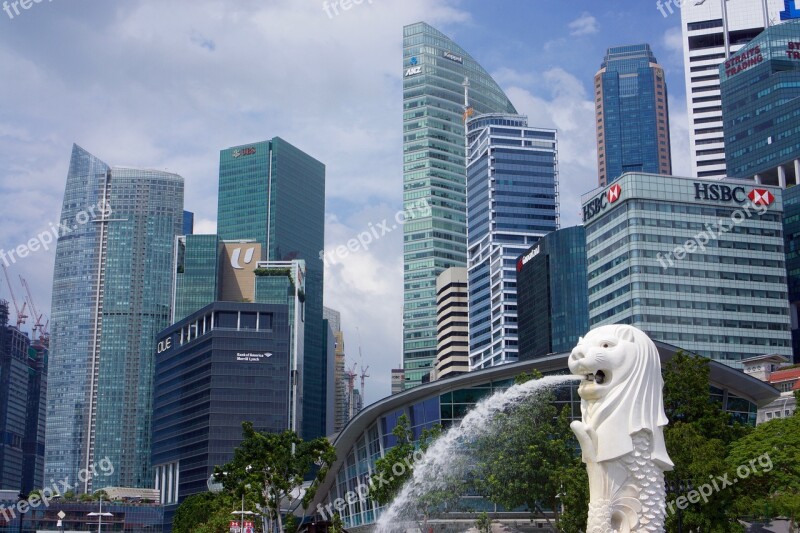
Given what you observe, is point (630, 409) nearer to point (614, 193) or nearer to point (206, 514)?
point (206, 514)

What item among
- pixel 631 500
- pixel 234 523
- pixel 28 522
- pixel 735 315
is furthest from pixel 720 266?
pixel 28 522

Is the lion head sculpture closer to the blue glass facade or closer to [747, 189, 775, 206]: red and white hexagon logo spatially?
[747, 189, 775, 206]: red and white hexagon logo

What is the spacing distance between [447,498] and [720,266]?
89778 mm

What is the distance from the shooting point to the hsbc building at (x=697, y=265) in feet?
411

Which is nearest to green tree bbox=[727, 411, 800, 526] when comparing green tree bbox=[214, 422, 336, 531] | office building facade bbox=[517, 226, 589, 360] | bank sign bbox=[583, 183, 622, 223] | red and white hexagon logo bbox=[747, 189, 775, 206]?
green tree bbox=[214, 422, 336, 531]

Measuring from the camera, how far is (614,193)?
12950 cm

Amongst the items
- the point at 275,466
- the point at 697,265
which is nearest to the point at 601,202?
the point at 697,265

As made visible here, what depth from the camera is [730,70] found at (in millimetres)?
163125

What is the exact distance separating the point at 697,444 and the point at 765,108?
123 metres

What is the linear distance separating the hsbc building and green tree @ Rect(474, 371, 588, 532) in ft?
259

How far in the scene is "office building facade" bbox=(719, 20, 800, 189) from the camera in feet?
495

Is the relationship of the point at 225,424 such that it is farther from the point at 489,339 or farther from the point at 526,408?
the point at 526,408

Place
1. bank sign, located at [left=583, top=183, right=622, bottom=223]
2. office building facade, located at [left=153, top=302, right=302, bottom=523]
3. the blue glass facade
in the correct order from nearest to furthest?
bank sign, located at [left=583, top=183, right=622, bottom=223]
the blue glass facade
office building facade, located at [left=153, top=302, right=302, bottom=523]

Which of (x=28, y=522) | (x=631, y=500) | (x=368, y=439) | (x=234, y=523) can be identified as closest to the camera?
(x=631, y=500)
